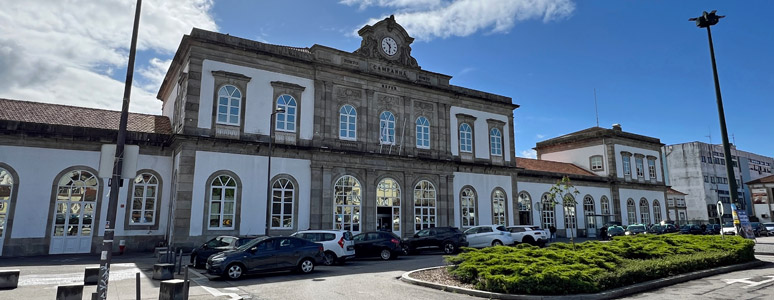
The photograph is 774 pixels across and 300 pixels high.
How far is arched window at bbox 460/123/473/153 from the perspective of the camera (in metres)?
34.0

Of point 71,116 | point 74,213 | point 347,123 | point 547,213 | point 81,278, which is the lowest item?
point 81,278

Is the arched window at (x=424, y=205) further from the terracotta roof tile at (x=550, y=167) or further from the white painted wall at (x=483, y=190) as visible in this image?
the terracotta roof tile at (x=550, y=167)

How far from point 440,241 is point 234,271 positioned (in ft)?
39.8

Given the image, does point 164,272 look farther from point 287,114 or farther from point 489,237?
point 489,237

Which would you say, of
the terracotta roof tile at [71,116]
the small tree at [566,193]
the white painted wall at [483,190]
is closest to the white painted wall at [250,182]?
the terracotta roof tile at [71,116]

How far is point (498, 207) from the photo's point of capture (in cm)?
3484

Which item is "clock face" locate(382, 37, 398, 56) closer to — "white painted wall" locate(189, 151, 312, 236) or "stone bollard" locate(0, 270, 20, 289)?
"white painted wall" locate(189, 151, 312, 236)

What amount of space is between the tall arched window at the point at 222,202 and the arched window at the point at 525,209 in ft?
78.9

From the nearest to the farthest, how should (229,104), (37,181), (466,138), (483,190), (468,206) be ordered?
(37,181)
(229,104)
(468,206)
(483,190)
(466,138)

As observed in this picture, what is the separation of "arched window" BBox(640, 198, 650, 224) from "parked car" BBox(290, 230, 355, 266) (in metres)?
40.4

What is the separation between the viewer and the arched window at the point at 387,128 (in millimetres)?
29984

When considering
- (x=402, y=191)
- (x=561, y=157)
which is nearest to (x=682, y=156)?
(x=561, y=157)

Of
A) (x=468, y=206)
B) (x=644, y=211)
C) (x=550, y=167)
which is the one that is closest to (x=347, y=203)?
(x=468, y=206)

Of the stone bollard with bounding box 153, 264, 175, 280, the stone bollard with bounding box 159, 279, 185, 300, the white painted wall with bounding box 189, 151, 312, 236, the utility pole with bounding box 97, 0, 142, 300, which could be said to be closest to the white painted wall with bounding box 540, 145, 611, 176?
the white painted wall with bounding box 189, 151, 312, 236
